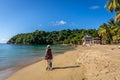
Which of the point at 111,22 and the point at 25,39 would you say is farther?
the point at 25,39

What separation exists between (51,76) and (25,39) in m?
163

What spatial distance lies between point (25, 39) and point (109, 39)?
112m

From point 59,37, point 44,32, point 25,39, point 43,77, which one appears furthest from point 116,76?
point 25,39

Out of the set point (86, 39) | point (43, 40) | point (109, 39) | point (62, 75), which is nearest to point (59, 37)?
point (43, 40)

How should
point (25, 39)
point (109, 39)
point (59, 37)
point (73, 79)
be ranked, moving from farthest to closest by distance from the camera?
point (25, 39) < point (59, 37) < point (109, 39) < point (73, 79)

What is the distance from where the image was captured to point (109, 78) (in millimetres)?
8656

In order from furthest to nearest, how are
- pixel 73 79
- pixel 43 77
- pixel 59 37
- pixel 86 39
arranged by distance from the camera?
pixel 59 37 < pixel 86 39 < pixel 43 77 < pixel 73 79

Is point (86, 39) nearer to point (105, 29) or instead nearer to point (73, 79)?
point (105, 29)

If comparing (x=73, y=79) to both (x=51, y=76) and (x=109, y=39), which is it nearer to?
(x=51, y=76)

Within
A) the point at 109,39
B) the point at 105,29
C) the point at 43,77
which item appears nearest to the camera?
the point at 43,77

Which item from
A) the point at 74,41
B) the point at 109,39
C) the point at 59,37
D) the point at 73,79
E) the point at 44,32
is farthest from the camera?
the point at 44,32

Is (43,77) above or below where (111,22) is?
below

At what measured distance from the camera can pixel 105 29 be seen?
212 ft

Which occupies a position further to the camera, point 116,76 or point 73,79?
point 73,79
